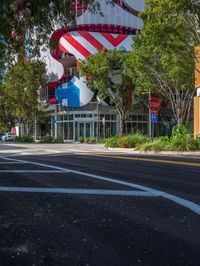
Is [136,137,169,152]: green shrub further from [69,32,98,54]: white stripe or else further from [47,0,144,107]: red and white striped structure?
[69,32,98,54]: white stripe

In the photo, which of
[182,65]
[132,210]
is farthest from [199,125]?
[132,210]

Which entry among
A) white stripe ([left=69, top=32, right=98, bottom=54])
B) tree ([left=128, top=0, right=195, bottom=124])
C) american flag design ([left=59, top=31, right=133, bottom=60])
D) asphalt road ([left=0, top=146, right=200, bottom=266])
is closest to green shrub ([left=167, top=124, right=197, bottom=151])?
tree ([left=128, top=0, right=195, bottom=124])

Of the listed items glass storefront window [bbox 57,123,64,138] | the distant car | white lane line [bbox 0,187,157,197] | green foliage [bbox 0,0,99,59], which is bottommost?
white lane line [bbox 0,187,157,197]

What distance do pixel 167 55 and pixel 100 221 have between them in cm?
2632

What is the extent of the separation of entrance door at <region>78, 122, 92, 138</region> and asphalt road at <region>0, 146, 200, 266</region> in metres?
54.7

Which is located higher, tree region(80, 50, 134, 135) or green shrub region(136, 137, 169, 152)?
tree region(80, 50, 134, 135)

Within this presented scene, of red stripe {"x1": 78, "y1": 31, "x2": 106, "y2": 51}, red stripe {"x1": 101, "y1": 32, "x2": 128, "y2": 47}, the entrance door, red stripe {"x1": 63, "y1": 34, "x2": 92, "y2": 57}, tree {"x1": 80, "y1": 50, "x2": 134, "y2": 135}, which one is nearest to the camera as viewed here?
tree {"x1": 80, "y1": 50, "x2": 134, "y2": 135}

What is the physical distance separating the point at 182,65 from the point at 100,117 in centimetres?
3463

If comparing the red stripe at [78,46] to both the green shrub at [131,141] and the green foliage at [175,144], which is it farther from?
the green foliage at [175,144]

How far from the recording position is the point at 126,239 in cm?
634

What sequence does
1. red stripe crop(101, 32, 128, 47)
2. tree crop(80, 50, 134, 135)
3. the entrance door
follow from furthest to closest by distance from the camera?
red stripe crop(101, 32, 128, 47), the entrance door, tree crop(80, 50, 134, 135)

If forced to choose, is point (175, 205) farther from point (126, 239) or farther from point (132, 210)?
point (126, 239)

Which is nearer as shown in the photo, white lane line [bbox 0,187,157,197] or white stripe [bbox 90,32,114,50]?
white lane line [bbox 0,187,157,197]

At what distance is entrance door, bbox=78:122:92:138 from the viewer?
67.9m
